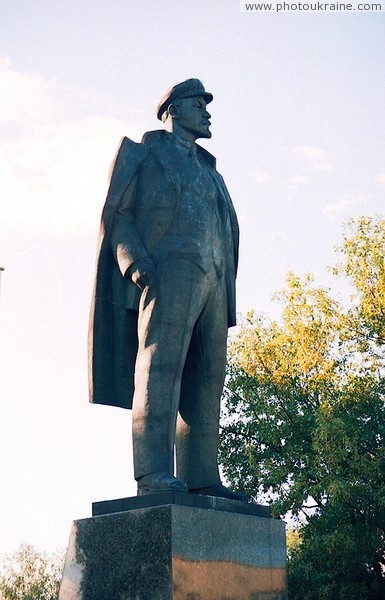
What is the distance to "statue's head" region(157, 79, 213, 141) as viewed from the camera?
7414 millimetres

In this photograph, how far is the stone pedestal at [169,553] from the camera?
581 cm

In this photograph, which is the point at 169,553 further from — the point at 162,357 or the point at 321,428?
the point at 321,428

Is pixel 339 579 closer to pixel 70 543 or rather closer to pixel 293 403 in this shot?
pixel 293 403

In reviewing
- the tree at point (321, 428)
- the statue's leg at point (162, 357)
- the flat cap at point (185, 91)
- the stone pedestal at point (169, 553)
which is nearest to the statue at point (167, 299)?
the statue's leg at point (162, 357)

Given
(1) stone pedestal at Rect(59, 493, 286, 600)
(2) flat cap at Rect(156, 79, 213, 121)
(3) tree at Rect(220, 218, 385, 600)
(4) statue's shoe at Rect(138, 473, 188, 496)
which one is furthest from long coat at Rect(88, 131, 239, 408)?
(3) tree at Rect(220, 218, 385, 600)

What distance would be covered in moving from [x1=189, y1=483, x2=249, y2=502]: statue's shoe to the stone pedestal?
0.18 meters

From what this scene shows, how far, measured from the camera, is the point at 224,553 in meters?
6.17

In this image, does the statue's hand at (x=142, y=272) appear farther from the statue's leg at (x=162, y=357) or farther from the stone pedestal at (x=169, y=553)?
the stone pedestal at (x=169, y=553)

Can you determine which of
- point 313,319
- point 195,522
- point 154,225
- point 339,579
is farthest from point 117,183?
point 313,319

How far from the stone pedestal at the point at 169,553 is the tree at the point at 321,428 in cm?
1658

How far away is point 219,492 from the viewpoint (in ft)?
22.2

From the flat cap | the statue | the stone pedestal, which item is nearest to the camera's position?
the stone pedestal

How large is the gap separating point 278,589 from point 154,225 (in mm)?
2763

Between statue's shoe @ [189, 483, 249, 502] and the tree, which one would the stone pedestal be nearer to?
statue's shoe @ [189, 483, 249, 502]
